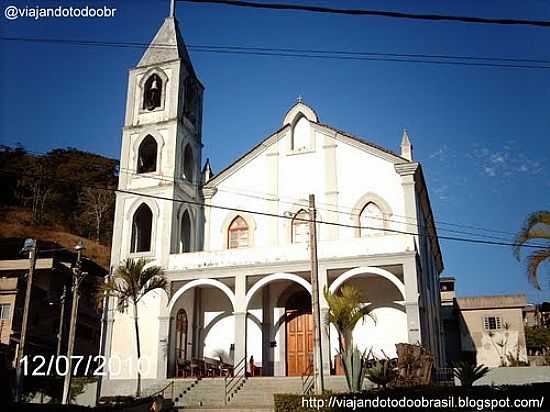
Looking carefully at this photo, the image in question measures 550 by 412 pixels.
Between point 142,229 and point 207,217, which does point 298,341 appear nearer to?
point 207,217

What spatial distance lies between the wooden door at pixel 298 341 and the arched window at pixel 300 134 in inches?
276

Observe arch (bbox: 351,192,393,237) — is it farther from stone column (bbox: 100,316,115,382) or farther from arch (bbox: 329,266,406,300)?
stone column (bbox: 100,316,115,382)

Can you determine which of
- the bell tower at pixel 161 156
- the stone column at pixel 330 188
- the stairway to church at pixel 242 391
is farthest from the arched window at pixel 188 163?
the stairway to church at pixel 242 391

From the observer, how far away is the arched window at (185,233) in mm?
25273

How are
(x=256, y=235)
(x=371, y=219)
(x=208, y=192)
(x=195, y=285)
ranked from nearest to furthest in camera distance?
1. (x=195, y=285)
2. (x=371, y=219)
3. (x=256, y=235)
4. (x=208, y=192)

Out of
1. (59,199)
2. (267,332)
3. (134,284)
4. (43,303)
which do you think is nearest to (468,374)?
(267,332)

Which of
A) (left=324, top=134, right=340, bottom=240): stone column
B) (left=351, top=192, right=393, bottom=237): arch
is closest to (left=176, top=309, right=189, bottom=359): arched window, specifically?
(left=324, top=134, right=340, bottom=240): stone column

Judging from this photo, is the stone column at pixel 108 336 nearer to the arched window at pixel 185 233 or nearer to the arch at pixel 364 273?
the arched window at pixel 185 233

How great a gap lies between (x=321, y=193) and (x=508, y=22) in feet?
56.8

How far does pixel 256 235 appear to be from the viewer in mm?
24797

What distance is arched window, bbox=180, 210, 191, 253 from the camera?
25.3 m

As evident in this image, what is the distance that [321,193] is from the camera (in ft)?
79.9

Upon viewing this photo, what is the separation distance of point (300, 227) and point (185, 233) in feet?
16.4

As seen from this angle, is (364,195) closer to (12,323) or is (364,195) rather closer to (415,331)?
(415,331)
